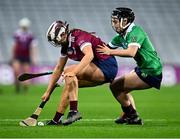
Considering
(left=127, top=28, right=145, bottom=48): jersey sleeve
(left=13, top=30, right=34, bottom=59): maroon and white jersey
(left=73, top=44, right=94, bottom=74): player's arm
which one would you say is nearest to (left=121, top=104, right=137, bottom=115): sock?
(left=127, top=28, right=145, bottom=48): jersey sleeve

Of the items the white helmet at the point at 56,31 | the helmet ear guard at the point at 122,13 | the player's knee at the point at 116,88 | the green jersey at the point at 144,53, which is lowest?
the player's knee at the point at 116,88

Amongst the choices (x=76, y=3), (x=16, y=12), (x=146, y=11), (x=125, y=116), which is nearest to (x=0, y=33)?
(x=16, y=12)

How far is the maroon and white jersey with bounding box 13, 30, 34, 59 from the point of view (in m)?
22.8

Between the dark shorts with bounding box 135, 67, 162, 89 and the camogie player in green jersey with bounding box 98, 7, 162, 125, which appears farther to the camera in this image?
the dark shorts with bounding box 135, 67, 162, 89

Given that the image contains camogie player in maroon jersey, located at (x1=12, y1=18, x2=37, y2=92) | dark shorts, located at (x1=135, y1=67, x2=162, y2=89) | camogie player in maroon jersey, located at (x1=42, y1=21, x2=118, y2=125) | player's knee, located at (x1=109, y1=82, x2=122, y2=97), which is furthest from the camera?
camogie player in maroon jersey, located at (x1=12, y1=18, x2=37, y2=92)

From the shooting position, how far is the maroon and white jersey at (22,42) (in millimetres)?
22750

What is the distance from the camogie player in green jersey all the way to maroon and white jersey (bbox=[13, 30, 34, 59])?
456 inches

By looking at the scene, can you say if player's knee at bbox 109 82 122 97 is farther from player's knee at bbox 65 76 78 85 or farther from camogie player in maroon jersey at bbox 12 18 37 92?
camogie player in maroon jersey at bbox 12 18 37 92

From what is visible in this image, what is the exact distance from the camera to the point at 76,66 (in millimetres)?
10492

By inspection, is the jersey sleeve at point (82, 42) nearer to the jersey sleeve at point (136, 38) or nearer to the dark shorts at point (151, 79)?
the jersey sleeve at point (136, 38)

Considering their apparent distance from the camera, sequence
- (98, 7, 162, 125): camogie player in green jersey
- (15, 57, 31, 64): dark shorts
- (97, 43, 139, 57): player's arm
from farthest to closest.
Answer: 1. (15, 57, 31, 64): dark shorts
2. (98, 7, 162, 125): camogie player in green jersey
3. (97, 43, 139, 57): player's arm

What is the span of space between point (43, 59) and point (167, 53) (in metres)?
5.72

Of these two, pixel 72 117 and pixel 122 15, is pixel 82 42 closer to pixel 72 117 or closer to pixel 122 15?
pixel 122 15

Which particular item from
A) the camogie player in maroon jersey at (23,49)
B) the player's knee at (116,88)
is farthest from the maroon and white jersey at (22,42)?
the player's knee at (116,88)
